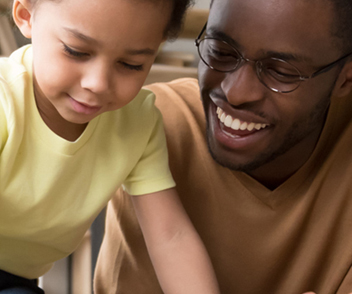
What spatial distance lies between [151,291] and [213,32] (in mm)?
657

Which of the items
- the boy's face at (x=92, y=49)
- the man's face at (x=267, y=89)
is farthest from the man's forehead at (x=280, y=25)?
the boy's face at (x=92, y=49)

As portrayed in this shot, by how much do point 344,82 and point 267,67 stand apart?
8.8 inches

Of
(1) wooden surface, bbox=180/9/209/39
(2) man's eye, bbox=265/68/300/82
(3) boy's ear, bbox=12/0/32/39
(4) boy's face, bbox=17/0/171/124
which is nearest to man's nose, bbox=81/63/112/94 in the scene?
(4) boy's face, bbox=17/0/171/124

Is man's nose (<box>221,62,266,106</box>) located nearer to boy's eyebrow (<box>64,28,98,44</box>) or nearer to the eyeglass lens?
the eyeglass lens

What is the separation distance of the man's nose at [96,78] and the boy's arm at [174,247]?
1.02ft

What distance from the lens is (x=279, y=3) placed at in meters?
1.05

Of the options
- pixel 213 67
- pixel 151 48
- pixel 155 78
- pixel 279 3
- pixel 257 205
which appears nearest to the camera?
pixel 151 48

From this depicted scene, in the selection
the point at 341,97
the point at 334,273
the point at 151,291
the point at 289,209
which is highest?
the point at 341,97

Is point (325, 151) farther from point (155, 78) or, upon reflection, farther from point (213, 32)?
point (155, 78)

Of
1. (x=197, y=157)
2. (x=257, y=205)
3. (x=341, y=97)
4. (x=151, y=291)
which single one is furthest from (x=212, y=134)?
(x=151, y=291)

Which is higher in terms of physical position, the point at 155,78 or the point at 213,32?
the point at 213,32

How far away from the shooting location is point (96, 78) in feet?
2.82

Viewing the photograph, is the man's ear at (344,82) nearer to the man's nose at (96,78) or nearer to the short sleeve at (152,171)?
the short sleeve at (152,171)

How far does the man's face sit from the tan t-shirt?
6cm
